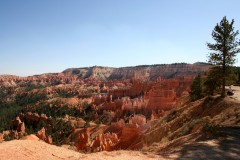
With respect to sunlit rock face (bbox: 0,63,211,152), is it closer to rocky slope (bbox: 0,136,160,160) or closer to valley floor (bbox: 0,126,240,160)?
valley floor (bbox: 0,126,240,160)

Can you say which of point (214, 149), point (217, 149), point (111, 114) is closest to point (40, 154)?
point (214, 149)

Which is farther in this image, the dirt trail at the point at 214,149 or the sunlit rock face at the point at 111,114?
the sunlit rock face at the point at 111,114

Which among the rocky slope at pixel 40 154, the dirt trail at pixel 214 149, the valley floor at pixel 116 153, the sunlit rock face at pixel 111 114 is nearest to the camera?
the rocky slope at pixel 40 154

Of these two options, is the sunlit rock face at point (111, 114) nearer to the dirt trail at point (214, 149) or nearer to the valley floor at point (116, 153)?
the dirt trail at point (214, 149)

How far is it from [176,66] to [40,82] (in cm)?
10841

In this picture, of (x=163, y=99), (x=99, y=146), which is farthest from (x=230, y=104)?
(x=163, y=99)

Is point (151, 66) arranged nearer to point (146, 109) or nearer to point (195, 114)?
point (146, 109)

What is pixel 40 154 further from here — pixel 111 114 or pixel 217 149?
pixel 111 114

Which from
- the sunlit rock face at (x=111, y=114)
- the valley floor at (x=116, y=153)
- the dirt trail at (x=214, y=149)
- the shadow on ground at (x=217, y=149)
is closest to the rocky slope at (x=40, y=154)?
the valley floor at (x=116, y=153)

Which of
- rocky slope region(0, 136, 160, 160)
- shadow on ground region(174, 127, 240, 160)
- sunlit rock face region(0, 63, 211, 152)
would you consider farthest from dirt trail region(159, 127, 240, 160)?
sunlit rock face region(0, 63, 211, 152)

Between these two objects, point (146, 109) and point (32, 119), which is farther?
point (32, 119)

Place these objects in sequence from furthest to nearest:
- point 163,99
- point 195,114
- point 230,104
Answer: point 163,99 → point 195,114 → point 230,104

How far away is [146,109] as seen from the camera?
6550cm

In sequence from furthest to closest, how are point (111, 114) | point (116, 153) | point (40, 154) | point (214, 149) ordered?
point (111, 114), point (116, 153), point (214, 149), point (40, 154)
